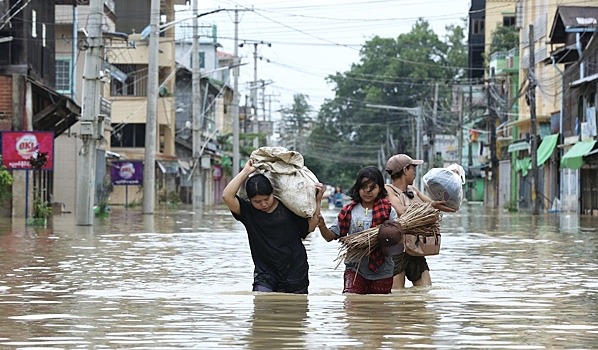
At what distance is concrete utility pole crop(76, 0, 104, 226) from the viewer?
3466 centimetres

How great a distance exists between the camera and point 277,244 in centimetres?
1099

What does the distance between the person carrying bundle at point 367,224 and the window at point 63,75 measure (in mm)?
43508

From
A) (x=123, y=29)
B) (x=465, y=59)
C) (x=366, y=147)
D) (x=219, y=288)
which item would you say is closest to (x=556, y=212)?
(x=123, y=29)

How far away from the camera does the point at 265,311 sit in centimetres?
1070

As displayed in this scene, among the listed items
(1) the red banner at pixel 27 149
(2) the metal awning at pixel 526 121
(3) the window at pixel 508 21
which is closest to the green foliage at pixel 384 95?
(3) the window at pixel 508 21

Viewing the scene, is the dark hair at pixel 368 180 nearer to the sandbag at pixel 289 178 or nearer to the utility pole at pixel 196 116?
the sandbag at pixel 289 178

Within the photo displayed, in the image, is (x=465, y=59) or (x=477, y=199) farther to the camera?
(x=465, y=59)

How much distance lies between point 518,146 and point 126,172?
84.8 ft

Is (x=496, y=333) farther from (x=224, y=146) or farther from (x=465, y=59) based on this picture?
(x=465, y=59)

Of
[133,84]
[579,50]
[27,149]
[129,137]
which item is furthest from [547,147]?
[27,149]

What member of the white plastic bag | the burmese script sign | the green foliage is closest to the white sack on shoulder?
the white plastic bag

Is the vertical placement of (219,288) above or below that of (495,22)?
below

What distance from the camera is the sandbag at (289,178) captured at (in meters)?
11.0

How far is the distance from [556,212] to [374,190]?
50.1 metres
